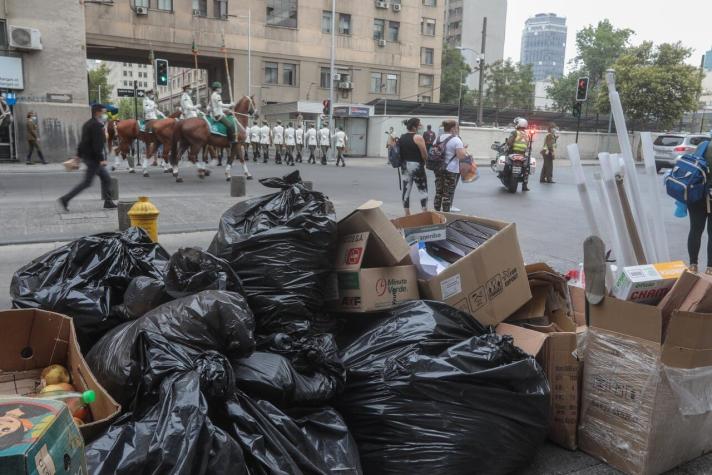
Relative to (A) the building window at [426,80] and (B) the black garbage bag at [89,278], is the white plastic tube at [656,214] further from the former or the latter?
(A) the building window at [426,80]

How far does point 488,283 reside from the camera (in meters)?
3.22

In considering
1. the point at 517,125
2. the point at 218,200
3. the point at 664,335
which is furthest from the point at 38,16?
the point at 664,335

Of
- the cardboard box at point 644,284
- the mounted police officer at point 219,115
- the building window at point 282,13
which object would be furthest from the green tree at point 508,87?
the cardboard box at point 644,284

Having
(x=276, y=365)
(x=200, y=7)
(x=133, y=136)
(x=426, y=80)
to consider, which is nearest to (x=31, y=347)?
(x=276, y=365)

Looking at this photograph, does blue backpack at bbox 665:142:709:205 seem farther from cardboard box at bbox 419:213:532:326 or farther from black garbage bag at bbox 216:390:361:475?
black garbage bag at bbox 216:390:361:475

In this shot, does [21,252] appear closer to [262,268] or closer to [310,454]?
[262,268]

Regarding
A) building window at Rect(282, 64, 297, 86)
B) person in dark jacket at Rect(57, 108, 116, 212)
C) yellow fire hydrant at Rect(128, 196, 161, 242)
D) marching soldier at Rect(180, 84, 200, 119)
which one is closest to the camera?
yellow fire hydrant at Rect(128, 196, 161, 242)

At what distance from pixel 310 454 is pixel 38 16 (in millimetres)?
22279

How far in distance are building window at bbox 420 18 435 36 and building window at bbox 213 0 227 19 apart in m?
17.1

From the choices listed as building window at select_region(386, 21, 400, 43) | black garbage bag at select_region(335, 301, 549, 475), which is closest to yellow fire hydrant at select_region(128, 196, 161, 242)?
black garbage bag at select_region(335, 301, 549, 475)

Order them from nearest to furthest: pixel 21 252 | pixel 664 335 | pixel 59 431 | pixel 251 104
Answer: pixel 59 431, pixel 664 335, pixel 21 252, pixel 251 104

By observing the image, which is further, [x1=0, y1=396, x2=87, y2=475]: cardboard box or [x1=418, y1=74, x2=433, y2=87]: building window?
[x1=418, y1=74, x2=433, y2=87]: building window

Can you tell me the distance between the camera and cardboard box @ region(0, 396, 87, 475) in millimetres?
937

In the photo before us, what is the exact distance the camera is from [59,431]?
1.05m
